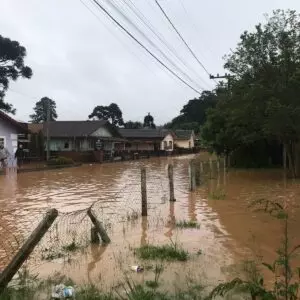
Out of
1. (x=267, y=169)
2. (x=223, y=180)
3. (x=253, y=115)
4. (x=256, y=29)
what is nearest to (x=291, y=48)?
(x=256, y=29)

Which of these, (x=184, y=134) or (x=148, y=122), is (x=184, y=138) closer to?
(x=184, y=134)

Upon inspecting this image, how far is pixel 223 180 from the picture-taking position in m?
24.8

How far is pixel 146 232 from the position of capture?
10320mm

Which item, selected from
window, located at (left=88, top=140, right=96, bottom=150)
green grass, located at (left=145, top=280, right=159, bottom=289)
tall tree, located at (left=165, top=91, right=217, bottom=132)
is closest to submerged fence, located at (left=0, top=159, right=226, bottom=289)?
green grass, located at (left=145, top=280, right=159, bottom=289)

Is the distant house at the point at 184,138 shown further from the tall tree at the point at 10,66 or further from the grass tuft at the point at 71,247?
the grass tuft at the point at 71,247

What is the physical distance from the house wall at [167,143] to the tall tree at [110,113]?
75.5 ft

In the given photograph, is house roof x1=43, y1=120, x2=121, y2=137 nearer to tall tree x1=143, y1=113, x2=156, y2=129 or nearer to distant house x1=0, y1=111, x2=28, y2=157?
distant house x1=0, y1=111, x2=28, y2=157

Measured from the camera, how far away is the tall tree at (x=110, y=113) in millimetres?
102438

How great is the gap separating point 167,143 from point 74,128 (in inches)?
1313

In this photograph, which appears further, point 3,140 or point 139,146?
point 139,146

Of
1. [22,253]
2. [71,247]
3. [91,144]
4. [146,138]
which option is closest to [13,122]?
[91,144]

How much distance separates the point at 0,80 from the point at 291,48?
82.0 ft

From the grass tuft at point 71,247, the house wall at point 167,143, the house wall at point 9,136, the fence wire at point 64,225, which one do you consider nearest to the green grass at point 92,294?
the fence wire at point 64,225

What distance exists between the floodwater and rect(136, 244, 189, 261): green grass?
0.55 feet
